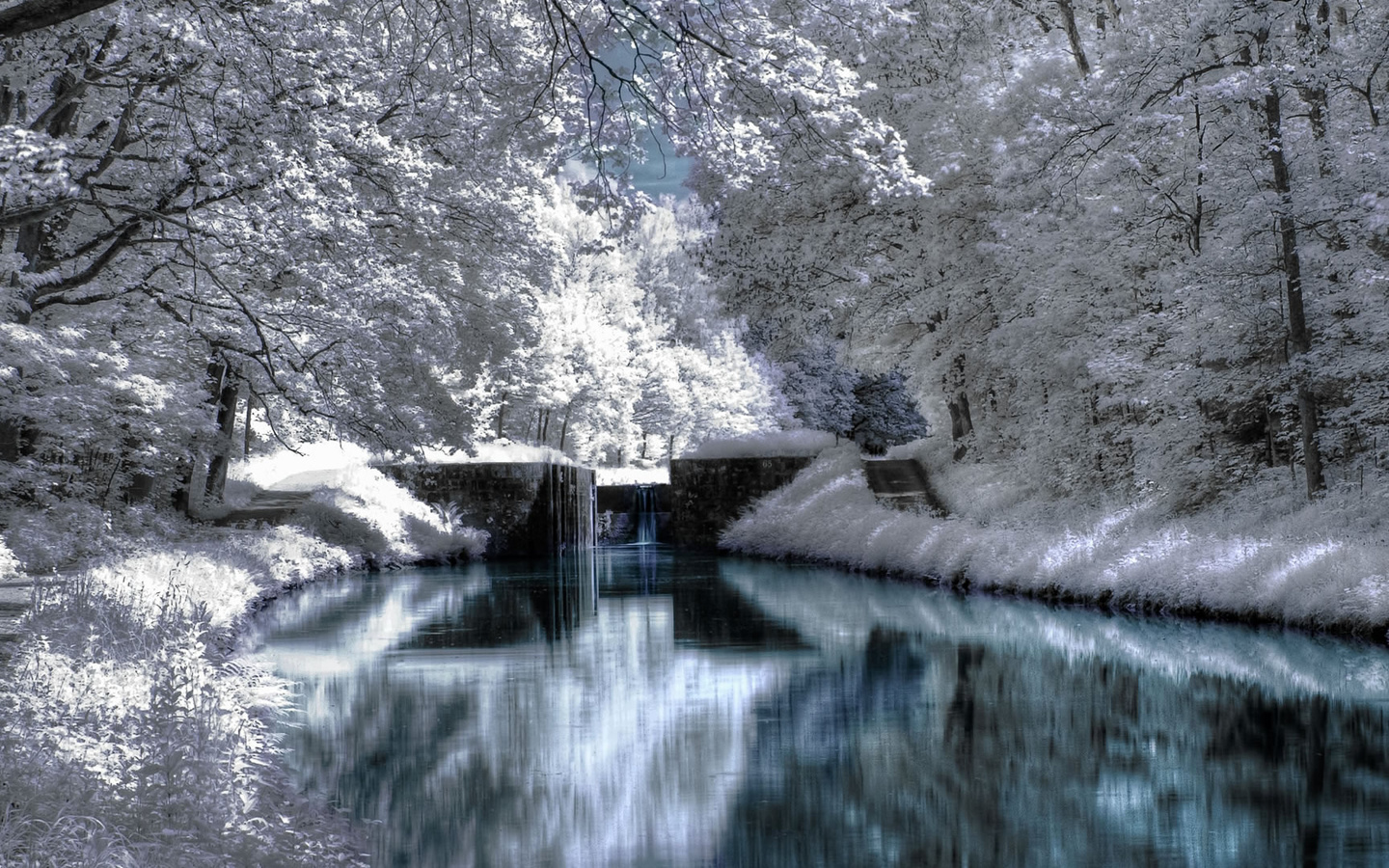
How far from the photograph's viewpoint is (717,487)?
32.2 meters

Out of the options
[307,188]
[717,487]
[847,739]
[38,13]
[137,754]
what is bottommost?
[847,739]

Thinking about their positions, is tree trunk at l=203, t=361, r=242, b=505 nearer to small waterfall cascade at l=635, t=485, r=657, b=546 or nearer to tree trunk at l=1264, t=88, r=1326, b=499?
tree trunk at l=1264, t=88, r=1326, b=499

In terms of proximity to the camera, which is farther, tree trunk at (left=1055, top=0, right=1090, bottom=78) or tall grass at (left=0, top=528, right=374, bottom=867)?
tree trunk at (left=1055, top=0, right=1090, bottom=78)

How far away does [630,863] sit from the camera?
648 centimetres

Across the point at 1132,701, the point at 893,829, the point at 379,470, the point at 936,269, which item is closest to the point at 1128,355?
the point at 936,269

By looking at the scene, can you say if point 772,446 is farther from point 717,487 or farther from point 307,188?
point 307,188

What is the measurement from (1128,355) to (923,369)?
1044cm

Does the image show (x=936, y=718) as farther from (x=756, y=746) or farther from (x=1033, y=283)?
(x=1033, y=283)

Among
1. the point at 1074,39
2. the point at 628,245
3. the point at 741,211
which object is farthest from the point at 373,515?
the point at 1074,39

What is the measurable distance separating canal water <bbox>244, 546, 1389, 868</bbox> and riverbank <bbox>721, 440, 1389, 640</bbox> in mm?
391

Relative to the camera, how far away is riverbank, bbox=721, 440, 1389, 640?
12719mm

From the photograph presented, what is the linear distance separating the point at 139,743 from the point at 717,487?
26009 mm

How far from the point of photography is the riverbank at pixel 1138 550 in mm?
12719

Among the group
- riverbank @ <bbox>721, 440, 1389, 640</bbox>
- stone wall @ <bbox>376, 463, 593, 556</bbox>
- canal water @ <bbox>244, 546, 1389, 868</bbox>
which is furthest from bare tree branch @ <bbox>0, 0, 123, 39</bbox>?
stone wall @ <bbox>376, 463, 593, 556</bbox>
